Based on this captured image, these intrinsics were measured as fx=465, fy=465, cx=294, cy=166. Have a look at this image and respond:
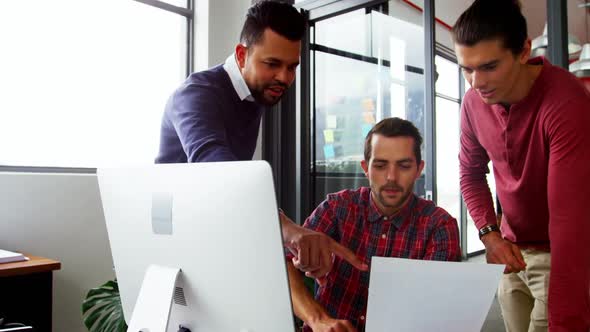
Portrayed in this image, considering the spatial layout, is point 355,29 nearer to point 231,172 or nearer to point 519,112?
point 519,112

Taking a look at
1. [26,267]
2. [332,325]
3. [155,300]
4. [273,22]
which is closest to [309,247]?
[332,325]

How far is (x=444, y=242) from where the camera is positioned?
1339mm

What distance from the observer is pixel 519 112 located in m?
1.20

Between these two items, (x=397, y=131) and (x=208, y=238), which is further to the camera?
(x=397, y=131)

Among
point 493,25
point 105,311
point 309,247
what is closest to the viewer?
point 309,247

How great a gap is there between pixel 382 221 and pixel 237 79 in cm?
62

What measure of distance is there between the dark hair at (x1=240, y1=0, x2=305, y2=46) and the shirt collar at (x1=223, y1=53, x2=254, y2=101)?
0.09 metres

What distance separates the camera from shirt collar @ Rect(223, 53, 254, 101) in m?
1.40

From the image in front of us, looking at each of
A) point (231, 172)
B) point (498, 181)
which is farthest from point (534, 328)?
point (231, 172)

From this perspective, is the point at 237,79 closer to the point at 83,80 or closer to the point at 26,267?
the point at 26,267

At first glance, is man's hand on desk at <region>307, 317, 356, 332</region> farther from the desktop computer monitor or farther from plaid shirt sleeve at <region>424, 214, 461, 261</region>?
plaid shirt sleeve at <region>424, 214, 461, 261</region>

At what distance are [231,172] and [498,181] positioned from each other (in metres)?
1.01

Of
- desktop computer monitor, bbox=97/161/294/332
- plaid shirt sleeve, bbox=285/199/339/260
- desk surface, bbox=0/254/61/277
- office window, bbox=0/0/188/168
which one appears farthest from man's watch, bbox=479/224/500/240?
office window, bbox=0/0/188/168

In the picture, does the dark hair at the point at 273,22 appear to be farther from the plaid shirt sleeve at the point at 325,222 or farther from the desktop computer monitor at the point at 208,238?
the desktop computer monitor at the point at 208,238
